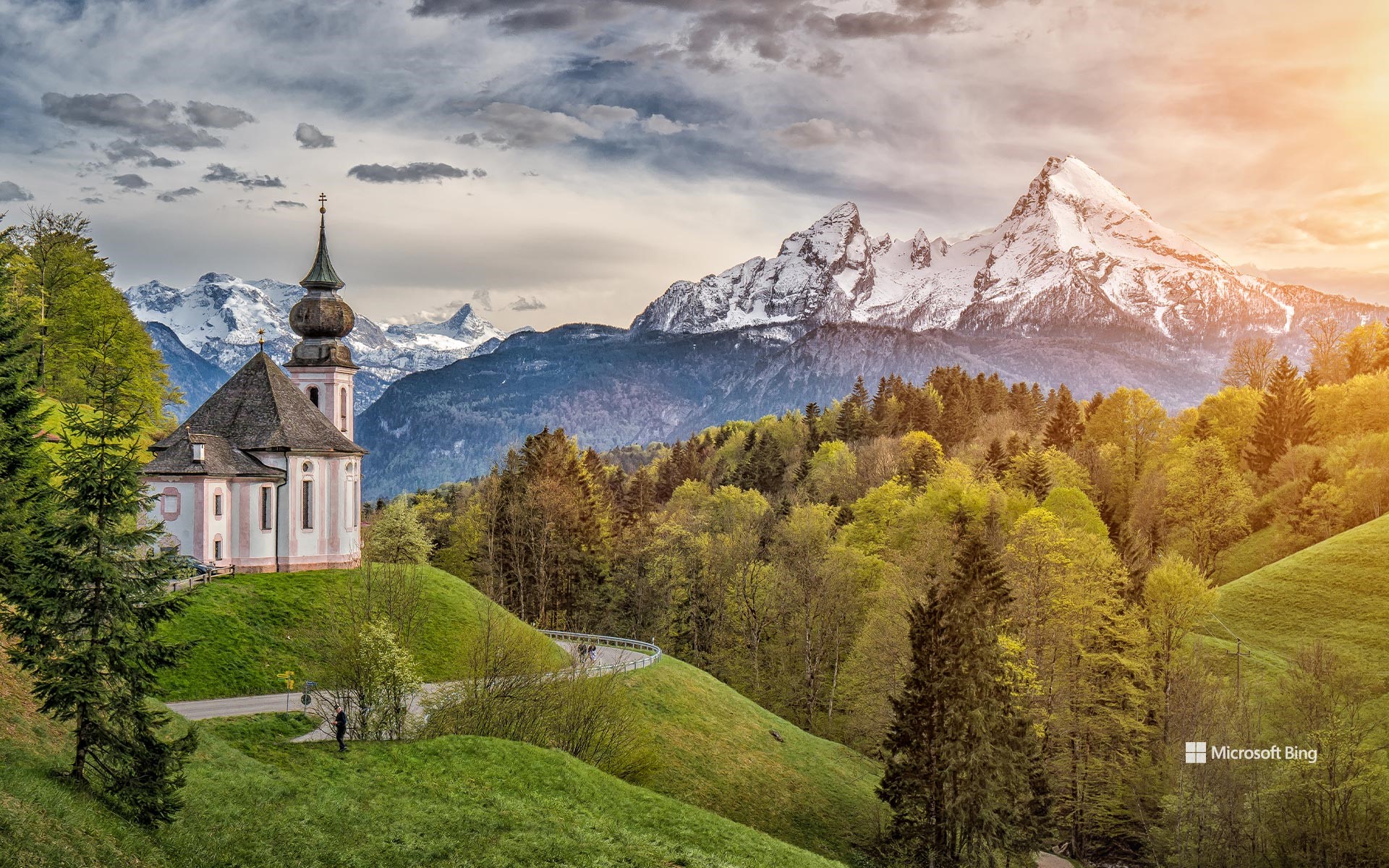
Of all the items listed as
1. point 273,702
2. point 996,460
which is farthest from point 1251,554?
point 273,702

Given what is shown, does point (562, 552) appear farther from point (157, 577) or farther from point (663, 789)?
point (157, 577)

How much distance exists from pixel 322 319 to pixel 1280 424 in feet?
253

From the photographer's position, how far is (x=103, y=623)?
703 inches

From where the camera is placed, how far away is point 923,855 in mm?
37781

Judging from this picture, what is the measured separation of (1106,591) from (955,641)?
48.9ft

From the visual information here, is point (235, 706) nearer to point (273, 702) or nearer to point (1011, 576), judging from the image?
point (273, 702)

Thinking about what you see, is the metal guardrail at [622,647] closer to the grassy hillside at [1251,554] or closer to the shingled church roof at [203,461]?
the shingled church roof at [203,461]

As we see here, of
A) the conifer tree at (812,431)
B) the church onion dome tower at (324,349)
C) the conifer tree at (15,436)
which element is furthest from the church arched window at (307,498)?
the conifer tree at (812,431)

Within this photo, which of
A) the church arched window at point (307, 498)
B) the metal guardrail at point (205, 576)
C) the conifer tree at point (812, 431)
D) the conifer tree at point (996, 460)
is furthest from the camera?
the conifer tree at point (812, 431)

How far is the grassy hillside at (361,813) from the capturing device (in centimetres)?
1681

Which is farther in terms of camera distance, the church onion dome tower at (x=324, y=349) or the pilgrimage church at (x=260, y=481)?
the church onion dome tower at (x=324, y=349)

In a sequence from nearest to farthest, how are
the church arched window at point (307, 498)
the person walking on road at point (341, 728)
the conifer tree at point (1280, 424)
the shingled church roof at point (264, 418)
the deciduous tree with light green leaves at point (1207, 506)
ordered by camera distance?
the person walking on road at point (341, 728)
the shingled church roof at point (264, 418)
the church arched window at point (307, 498)
the deciduous tree with light green leaves at point (1207, 506)
the conifer tree at point (1280, 424)

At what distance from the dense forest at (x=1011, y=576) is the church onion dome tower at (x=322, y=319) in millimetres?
19148

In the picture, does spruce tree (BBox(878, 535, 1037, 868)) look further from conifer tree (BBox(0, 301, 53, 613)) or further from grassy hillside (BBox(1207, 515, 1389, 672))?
conifer tree (BBox(0, 301, 53, 613))
